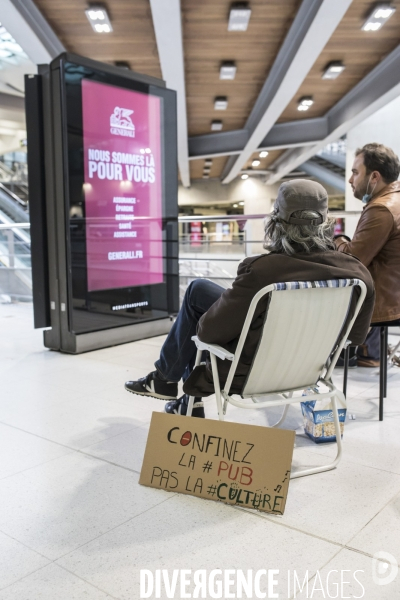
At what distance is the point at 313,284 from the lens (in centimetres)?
161

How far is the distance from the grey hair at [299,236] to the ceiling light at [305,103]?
7819 millimetres

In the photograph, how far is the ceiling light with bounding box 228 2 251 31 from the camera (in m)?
5.00

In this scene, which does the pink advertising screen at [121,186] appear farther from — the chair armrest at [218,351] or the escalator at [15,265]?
the escalator at [15,265]

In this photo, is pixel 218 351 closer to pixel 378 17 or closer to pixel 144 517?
pixel 144 517

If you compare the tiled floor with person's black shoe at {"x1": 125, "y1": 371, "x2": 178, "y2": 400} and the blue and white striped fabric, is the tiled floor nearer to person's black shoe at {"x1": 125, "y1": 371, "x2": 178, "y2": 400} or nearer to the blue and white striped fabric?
person's black shoe at {"x1": 125, "y1": 371, "x2": 178, "y2": 400}

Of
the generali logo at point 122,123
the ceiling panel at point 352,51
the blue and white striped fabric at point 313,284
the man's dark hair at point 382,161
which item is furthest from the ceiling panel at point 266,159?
the blue and white striped fabric at point 313,284

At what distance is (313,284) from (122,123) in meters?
2.98

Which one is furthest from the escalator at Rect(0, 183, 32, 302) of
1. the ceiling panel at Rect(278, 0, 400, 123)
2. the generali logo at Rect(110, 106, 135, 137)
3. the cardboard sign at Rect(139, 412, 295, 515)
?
the cardboard sign at Rect(139, 412, 295, 515)

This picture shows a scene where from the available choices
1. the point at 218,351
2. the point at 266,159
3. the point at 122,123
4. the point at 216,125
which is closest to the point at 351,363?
the point at 218,351

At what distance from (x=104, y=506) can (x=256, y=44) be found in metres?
5.85

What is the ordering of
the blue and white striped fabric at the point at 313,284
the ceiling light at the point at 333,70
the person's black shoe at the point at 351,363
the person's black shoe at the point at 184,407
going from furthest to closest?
the ceiling light at the point at 333,70, the person's black shoe at the point at 351,363, the person's black shoe at the point at 184,407, the blue and white striped fabric at the point at 313,284

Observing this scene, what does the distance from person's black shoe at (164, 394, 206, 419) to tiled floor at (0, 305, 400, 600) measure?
6.1 inches

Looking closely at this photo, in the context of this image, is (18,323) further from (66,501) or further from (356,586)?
(356,586)

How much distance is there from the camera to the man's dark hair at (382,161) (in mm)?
2652
